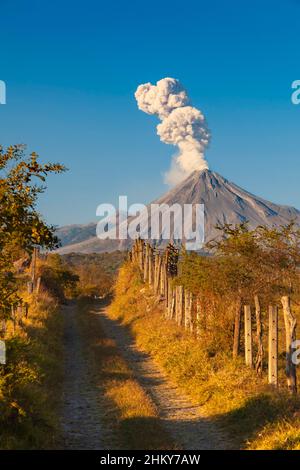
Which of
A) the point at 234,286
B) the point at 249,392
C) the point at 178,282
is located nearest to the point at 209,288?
the point at 234,286

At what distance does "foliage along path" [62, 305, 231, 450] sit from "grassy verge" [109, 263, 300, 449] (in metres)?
0.34

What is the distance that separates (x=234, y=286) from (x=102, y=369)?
5.35m

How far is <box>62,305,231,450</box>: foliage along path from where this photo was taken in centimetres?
1110

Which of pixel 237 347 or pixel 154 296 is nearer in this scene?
pixel 237 347

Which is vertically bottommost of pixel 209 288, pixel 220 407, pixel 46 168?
pixel 220 407

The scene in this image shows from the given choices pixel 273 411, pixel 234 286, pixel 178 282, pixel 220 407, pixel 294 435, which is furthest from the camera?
pixel 178 282

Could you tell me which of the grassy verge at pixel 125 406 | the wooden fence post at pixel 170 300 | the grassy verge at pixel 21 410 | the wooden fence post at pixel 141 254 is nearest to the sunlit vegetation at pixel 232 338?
the wooden fence post at pixel 170 300

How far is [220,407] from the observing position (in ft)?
43.9

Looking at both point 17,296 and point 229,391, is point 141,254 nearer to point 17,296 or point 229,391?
point 229,391

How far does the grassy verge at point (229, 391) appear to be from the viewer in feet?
35.7

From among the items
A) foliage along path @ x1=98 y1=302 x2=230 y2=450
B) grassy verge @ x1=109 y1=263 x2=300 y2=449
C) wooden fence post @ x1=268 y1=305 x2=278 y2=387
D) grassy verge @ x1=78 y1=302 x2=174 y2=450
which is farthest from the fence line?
grassy verge @ x1=78 y1=302 x2=174 y2=450

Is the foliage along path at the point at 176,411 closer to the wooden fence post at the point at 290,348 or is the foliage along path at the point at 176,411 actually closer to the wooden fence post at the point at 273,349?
the wooden fence post at the point at 273,349

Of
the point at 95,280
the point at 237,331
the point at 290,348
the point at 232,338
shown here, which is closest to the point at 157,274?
the point at 232,338
